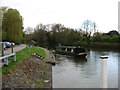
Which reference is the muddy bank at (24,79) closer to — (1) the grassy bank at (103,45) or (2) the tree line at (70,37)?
(1) the grassy bank at (103,45)

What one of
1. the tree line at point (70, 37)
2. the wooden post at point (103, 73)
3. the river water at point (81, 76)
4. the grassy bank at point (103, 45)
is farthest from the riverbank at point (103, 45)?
the wooden post at point (103, 73)

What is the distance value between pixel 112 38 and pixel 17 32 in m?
Result: 40.5

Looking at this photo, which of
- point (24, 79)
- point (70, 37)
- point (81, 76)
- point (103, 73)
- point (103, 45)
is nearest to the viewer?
point (103, 73)

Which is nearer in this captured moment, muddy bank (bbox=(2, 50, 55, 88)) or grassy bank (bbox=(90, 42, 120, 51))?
muddy bank (bbox=(2, 50, 55, 88))

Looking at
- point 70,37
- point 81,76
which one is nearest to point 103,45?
point 70,37

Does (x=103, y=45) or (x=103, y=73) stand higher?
(x=103, y=73)

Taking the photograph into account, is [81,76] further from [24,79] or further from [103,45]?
[103,45]

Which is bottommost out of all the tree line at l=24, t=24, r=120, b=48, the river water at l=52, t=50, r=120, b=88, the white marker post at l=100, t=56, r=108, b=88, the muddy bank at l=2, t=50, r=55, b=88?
the river water at l=52, t=50, r=120, b=88

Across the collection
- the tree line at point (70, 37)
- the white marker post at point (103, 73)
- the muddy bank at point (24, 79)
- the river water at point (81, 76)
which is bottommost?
the river water at point (81, 76)

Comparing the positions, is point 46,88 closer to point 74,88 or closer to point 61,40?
point 74,88

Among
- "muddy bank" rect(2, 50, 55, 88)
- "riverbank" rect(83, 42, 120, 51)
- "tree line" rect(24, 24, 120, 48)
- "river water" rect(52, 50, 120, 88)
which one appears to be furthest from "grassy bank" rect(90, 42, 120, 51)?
"muddy bank" rect(2, 50, 55, 88)

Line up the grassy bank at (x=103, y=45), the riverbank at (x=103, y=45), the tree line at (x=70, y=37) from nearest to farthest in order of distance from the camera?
1. the riverbank at (x=103, y=45)
2. the grassy bank at (x=103, y=45)
3. the tree line at (x=70, y=37)

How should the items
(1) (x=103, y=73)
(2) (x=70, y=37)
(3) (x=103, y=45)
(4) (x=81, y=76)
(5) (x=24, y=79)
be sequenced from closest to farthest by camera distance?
(1) (x=103, y=73)
(5) (x=24, y=79)
(4) (x=81, y=76)
(3) (x=103, y=45)
(2) (x=70, y=37)

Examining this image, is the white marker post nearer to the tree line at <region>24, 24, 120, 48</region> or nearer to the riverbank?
the riverbank
